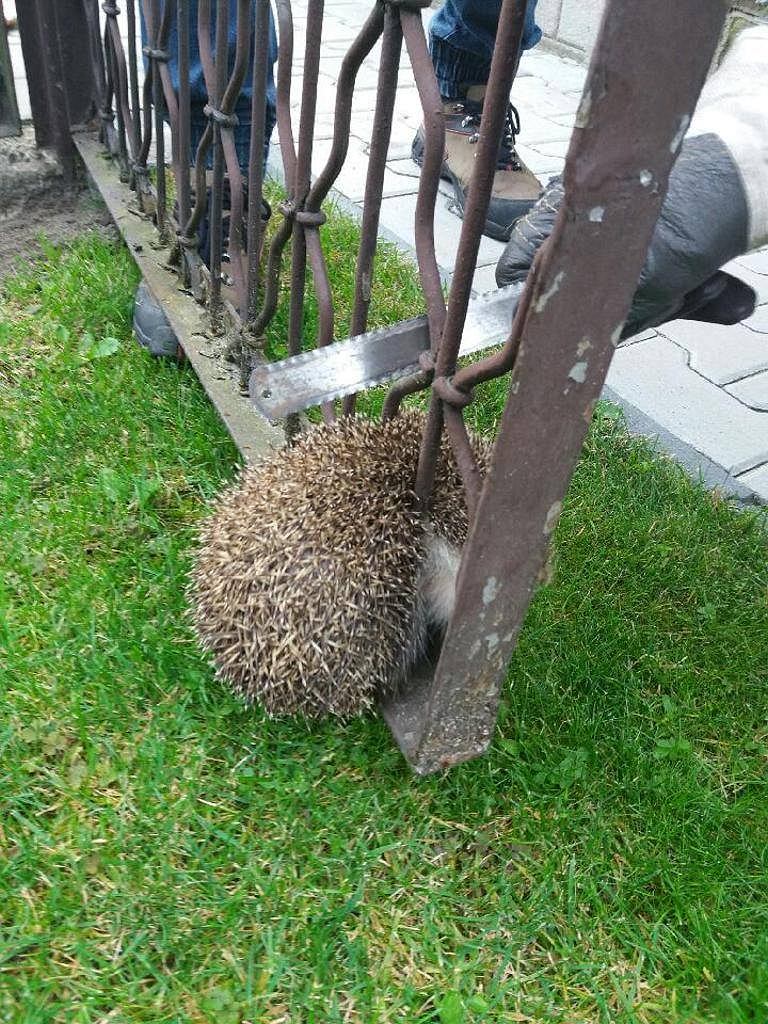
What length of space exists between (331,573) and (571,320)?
86 cm

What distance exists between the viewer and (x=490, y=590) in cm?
175

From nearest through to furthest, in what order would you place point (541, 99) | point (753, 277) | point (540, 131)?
point (753, 277), point (540, 131), point (541, 99)

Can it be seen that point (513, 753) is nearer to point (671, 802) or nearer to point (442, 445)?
point (671, 802)

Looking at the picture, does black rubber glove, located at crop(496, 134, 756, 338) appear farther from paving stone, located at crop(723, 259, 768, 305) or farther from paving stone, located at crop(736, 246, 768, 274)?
paving stone, located at crop(736, 246, 768, 274)

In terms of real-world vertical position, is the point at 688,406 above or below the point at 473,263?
below

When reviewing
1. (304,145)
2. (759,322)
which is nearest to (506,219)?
(759,322)

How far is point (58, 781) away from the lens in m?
2.05

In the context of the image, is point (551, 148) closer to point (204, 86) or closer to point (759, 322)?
point (759, 322)

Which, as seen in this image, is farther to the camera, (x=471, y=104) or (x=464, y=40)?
(x=471, y=104)

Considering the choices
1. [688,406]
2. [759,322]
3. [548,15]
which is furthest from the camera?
[548,15]

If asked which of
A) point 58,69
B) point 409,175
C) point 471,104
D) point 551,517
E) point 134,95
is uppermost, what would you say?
point 551,517

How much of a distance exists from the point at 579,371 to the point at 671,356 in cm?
253

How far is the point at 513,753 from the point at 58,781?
1.03 metres

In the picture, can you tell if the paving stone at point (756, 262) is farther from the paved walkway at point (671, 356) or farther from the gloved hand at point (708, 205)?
the gloved hand at point (708, 205)
